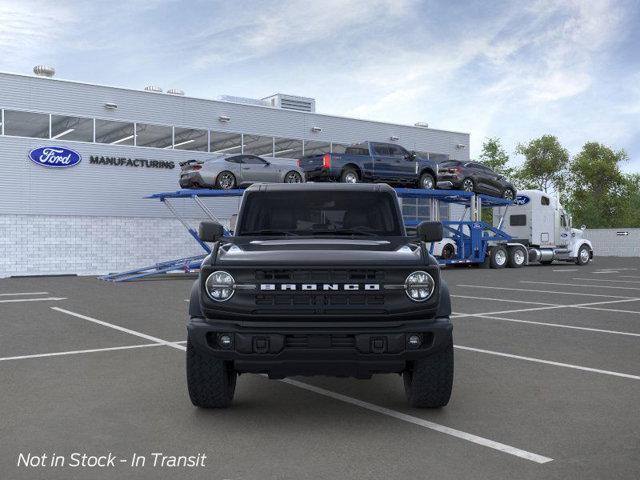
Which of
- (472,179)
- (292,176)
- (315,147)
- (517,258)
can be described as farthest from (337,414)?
(315,147)

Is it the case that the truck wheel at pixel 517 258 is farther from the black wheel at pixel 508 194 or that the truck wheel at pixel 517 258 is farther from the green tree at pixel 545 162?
the green tree at pixel 545 162

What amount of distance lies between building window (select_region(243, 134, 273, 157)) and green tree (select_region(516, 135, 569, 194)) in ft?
164

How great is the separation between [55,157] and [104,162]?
1982 millimetres

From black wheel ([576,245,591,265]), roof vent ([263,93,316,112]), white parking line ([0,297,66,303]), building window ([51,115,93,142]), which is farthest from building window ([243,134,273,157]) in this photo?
white parking line ([0,297,66,303])

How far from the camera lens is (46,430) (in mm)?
4977

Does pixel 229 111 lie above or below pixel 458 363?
above

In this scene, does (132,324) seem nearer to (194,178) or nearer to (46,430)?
(46,430)

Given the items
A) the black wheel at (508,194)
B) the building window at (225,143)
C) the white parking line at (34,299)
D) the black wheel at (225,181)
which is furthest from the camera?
the building window at (225,143)

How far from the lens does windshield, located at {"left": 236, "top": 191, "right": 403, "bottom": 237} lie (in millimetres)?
6238

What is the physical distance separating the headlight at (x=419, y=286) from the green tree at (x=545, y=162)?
7465 centimetres

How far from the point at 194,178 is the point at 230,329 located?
19853 mm

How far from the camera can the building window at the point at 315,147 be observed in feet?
114

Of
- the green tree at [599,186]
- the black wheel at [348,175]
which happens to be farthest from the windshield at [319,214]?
the green tree at [599,186]

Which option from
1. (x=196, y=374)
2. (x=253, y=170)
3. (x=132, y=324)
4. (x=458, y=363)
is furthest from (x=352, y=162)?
(x=196, y=374)
